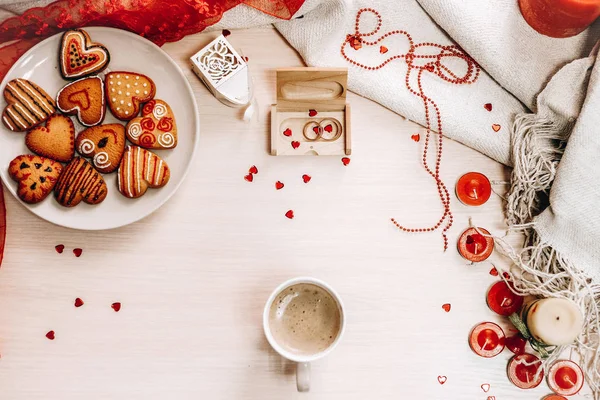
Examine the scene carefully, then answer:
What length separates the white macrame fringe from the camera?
2.95 ft

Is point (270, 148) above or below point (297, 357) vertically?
above

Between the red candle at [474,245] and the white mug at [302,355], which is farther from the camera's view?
the red candle at [474,245]

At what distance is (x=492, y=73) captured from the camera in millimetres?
947

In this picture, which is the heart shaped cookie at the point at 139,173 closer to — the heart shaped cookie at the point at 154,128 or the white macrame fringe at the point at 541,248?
the heart shaped cookie at the point at 154,128

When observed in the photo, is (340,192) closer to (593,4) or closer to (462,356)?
(462,356)

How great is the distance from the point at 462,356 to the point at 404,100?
0.43m

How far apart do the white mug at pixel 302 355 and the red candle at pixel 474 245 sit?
238 millimetres

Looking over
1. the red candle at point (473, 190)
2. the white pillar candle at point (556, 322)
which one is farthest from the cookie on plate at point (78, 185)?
the white pillar candle at point (556, 322)

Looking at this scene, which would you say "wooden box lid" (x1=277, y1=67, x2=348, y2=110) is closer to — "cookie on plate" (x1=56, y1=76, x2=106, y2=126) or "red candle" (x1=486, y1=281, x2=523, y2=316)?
"cookie on plate" (x1=56, y1=76, x2=106, y2=126)

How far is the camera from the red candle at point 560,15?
0.86 metres

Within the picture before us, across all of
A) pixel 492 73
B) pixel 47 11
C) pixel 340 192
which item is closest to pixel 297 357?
pixel 340 192

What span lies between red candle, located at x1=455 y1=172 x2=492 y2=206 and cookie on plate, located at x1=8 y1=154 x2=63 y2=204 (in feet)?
2.10

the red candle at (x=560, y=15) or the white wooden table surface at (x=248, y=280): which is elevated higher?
the red candle at (x=560, y=15)

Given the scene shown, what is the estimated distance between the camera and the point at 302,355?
84 cm
